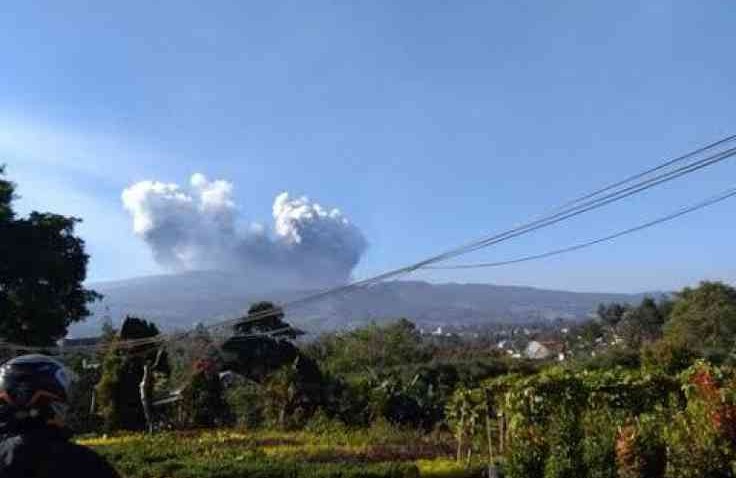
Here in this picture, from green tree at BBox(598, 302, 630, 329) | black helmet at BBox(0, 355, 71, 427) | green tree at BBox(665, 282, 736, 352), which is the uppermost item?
green tree at BBox(598, 302, 630, 329)

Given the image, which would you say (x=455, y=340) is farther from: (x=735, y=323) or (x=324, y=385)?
(x=324, y=385)

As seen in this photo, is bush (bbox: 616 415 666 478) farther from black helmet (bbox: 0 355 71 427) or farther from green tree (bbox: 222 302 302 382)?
green tree (bbox: 222 302 302 382)

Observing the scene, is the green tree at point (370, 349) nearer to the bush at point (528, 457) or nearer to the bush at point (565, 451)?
the bush at point (528, 457)

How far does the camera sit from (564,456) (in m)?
9.82

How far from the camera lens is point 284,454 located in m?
15.0

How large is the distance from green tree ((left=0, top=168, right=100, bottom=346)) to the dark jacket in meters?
27.4

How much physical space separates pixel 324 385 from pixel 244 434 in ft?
10.7

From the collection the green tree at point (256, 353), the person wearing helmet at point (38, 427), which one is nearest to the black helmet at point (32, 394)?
the person wearing helmet at point (38, 427)

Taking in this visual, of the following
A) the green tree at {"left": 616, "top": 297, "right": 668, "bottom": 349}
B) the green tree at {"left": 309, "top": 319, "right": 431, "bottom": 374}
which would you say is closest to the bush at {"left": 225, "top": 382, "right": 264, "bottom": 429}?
the green tree at {"left": 309, "top": 319, "right": 431, "bottom": 374}

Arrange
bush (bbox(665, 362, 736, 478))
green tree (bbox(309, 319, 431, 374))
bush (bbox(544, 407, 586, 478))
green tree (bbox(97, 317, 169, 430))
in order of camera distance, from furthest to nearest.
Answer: green tree (bbox(309, 319, 431, 374)) < green tree (bbox(97, 317, 169, 430)) < bush (bbox(544, 407, 586, 478)) < bush (bbox(665, 362, 736, 478))

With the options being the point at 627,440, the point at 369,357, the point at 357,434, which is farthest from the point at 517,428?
the point at 369,357

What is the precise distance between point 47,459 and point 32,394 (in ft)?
0.71

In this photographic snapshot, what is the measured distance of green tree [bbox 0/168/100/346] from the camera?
2914cm

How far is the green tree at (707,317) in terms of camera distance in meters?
34.1
